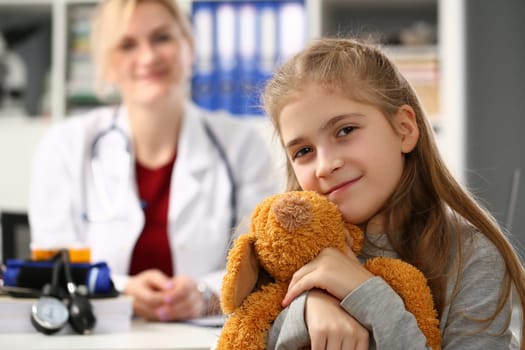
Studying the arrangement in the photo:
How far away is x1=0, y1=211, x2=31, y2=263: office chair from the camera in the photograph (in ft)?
6.51

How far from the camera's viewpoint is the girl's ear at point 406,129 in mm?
1028

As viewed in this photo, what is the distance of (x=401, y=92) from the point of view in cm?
105

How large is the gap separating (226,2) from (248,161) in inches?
37.7

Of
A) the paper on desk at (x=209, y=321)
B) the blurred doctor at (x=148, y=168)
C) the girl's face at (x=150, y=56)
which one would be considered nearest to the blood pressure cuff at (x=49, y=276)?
the paper on desk at (x=209, y=321)

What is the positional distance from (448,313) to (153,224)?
1248 millimetres

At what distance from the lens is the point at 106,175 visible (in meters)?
2.08

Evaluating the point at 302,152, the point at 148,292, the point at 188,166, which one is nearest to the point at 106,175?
the point at 188,166

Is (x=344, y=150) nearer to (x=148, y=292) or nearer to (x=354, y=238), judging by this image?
(x=354, y=238)

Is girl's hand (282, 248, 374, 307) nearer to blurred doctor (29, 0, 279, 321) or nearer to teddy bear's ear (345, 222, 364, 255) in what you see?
teddy bear's ear (345, 222, 364, 255)

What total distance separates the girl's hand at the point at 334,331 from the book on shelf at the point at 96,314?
620 millimetres

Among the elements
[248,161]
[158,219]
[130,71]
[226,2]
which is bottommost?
[158,219]

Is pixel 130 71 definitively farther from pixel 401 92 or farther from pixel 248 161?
pixel 401 92

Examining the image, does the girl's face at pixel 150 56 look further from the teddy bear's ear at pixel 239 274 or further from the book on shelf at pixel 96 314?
the teddy bear's ear at pixel 239 274

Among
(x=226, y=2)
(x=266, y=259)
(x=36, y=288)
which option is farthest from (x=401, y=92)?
(x=226, y=2)
